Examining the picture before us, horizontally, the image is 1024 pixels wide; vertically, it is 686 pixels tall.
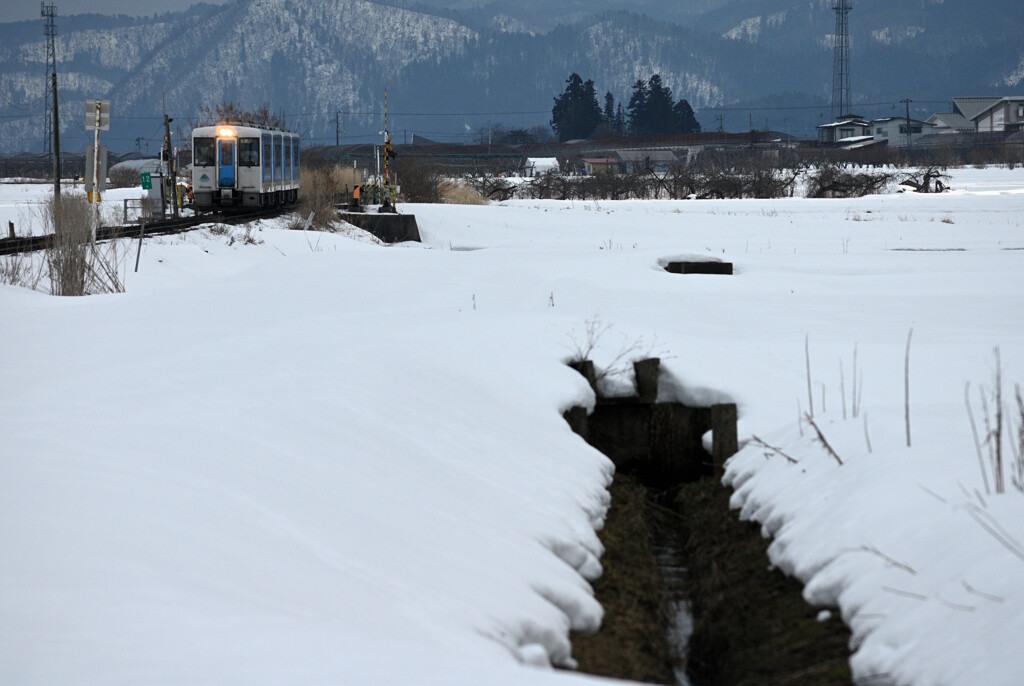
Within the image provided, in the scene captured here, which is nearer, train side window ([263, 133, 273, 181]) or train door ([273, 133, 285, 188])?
train side window ([263, 133, 273, 181])

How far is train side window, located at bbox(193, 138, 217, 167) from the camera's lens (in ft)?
115

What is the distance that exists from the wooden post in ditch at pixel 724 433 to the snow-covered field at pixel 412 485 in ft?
1.07

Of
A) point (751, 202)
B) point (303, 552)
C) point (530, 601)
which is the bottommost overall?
point (530, 601)

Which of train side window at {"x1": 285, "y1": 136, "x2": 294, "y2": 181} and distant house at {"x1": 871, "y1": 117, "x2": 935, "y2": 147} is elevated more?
distant house at {"x1": 871, "y1": 117, "x2": 935, "y2": 147}

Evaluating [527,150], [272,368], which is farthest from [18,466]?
[527,150]

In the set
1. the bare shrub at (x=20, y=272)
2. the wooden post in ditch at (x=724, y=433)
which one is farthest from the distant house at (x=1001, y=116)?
the wooden post in ditch at (x=724, y=433)

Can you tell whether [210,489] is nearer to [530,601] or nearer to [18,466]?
[18,466]

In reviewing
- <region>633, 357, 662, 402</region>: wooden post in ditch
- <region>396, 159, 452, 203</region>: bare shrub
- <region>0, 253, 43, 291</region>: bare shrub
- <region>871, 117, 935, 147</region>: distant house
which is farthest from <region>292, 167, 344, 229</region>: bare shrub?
<region>871, 117, 935, 147</region>: distant house

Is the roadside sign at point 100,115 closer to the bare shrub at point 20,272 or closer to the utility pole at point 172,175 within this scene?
the bare shrub at point 20,272

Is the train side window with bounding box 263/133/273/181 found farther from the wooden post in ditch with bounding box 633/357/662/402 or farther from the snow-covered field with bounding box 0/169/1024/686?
the wooden post in ditch with bounding box 633/357/662/402

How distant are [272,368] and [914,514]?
183 inches

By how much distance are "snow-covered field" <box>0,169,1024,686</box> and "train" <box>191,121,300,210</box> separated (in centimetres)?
2009

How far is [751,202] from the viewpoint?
45344 mm

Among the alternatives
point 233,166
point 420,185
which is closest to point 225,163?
point 233,166
